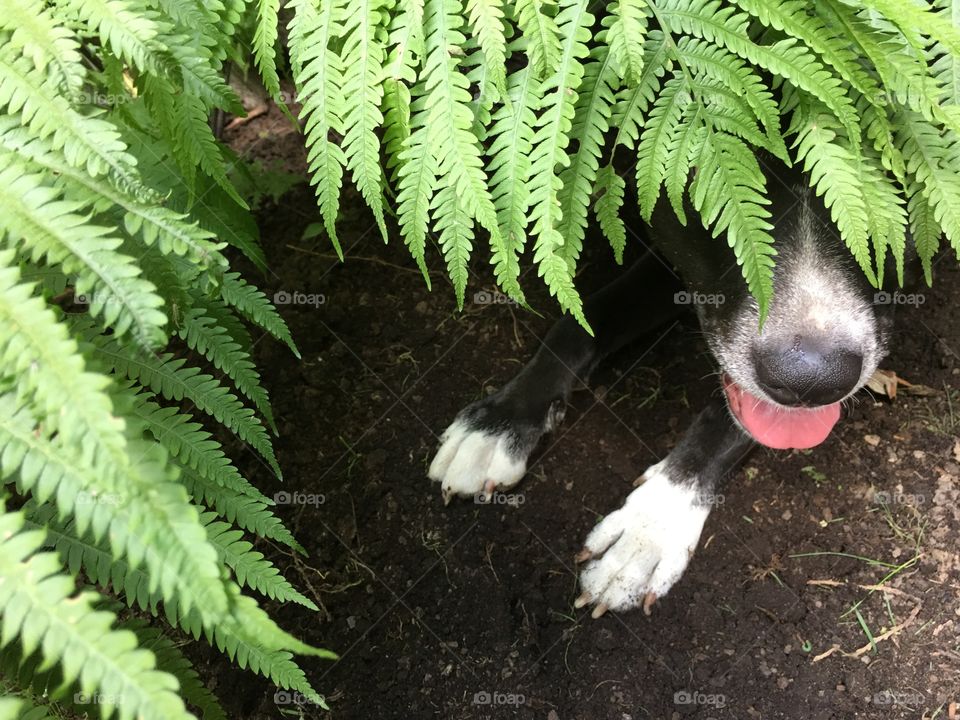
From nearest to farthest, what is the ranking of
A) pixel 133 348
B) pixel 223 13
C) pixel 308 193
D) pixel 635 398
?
pixel 133 348, pixel 223 13, pixel 635 398, pixel 308 193

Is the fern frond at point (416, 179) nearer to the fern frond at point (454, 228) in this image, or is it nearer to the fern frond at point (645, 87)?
the fern frond at point (454, 228)

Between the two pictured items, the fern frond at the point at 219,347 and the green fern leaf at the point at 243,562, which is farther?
the fern frond at the point at 219,347

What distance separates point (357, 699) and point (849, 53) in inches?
83.8

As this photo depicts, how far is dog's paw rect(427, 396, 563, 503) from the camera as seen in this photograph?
273 centimetres

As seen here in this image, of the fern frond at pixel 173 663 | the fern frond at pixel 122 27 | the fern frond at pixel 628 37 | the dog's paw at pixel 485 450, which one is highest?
the fern frond at pixel 122 27

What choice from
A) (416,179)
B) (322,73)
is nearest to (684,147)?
(416,179)

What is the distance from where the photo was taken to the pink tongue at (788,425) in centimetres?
253

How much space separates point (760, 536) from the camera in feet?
8.57

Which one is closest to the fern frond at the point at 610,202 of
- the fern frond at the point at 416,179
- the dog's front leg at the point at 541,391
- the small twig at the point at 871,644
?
the fern frond at the point at 416,179

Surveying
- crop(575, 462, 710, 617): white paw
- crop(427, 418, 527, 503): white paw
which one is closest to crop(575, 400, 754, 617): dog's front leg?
crop(575, 462, 710, 617): white paw

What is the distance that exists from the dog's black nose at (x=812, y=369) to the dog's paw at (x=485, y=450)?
0.87 m

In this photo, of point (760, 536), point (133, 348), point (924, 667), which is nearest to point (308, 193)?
point (133, 348)

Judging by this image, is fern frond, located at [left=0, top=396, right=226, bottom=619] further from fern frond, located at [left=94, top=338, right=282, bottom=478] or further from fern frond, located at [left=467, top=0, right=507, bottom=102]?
fern frond, located at [left=467, top=0, right=507, bottom=102]

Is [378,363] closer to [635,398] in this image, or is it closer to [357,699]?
[635,398]
